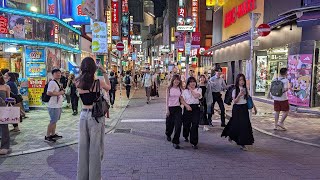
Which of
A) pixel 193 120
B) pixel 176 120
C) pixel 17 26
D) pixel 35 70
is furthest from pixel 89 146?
pixel 17 26

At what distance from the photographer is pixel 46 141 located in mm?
7703

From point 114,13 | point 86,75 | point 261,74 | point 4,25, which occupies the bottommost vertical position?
point 261,74

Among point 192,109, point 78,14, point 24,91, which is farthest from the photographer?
point 78,14

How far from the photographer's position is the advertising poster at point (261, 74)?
742 inches

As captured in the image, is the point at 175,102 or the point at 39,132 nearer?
the point at 175,102

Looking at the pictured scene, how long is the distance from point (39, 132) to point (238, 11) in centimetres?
1727

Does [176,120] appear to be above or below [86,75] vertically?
below

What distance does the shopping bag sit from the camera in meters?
6.47

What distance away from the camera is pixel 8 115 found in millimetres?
6539

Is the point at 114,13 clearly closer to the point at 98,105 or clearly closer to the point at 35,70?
the point at 35,70

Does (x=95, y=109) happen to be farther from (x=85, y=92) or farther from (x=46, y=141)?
(x=46, y=141)

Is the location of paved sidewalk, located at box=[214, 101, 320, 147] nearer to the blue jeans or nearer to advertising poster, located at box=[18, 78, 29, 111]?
the blue jeans

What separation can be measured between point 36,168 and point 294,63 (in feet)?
38.4

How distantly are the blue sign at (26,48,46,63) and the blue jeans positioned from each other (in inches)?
400
